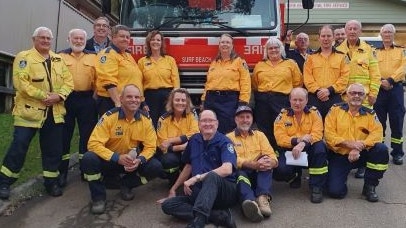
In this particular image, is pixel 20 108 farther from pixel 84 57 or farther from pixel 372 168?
pixel 372 168

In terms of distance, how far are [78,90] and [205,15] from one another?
216 cm

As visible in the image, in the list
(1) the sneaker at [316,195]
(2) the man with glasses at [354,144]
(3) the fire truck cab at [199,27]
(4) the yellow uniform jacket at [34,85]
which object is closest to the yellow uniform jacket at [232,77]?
(3) the fire truck cab at [199,27]

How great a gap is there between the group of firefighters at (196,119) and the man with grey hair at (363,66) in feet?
0.04

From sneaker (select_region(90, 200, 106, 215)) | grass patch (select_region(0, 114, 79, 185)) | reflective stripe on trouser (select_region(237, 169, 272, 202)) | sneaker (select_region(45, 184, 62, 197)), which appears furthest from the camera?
grass patch (select_region(0, 114, 79, 185))

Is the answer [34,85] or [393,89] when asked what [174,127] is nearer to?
[34,85]

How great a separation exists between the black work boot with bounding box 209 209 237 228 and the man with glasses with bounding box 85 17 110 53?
120 inches

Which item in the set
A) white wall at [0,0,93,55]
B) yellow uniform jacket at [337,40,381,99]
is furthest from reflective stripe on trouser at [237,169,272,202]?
white wall at [0,0,93,55]

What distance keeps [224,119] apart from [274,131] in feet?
2.31

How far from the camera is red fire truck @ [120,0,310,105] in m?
7.04

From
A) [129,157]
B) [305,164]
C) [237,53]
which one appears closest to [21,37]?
[237,53]

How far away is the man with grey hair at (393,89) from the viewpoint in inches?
288

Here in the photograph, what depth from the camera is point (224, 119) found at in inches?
259

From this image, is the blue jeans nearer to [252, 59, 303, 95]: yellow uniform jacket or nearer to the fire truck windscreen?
→ [252, 59, 303, 95]: yellow uniform jacket

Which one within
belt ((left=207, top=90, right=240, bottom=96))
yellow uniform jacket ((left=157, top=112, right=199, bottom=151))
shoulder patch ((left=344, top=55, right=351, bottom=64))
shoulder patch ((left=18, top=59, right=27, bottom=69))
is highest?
shoulder patch ((left=344, top=55, right=351, bottom=64))
